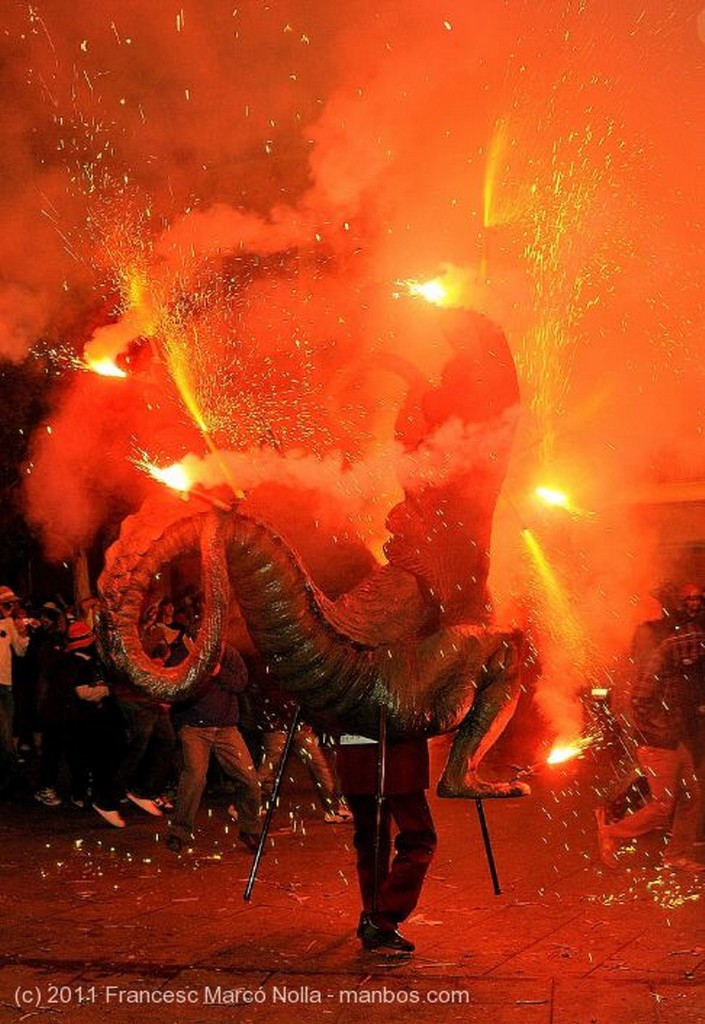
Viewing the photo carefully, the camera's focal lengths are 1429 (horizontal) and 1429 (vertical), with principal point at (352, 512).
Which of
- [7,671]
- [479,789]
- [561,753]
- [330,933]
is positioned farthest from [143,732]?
[479,789]

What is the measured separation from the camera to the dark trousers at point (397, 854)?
609cm

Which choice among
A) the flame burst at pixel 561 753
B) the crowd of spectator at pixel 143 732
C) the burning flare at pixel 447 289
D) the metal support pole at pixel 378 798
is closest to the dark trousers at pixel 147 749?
the crowd of spectator at pixel 143 732

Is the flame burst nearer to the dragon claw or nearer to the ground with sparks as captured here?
the ground with sparks

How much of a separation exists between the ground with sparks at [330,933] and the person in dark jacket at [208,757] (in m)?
0.20

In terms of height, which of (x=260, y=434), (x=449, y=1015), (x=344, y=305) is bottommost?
(x=449, y=1015)

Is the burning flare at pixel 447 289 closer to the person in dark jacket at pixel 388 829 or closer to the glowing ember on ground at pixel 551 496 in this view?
the person in dark jacket at pixel 388 829

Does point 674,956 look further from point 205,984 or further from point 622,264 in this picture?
point 622,264

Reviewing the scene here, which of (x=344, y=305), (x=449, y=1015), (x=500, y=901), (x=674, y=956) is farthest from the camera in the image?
(x=344, y=305)

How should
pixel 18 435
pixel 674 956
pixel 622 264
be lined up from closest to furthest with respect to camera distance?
pixel 674 956 < pixel 622 264 < pixel 18 435

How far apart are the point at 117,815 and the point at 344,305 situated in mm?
3909

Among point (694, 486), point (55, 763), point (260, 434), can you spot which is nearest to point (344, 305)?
point (260, 434)

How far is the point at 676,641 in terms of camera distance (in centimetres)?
838

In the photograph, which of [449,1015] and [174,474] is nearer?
[449,1015]

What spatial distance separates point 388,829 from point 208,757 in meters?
2.91
